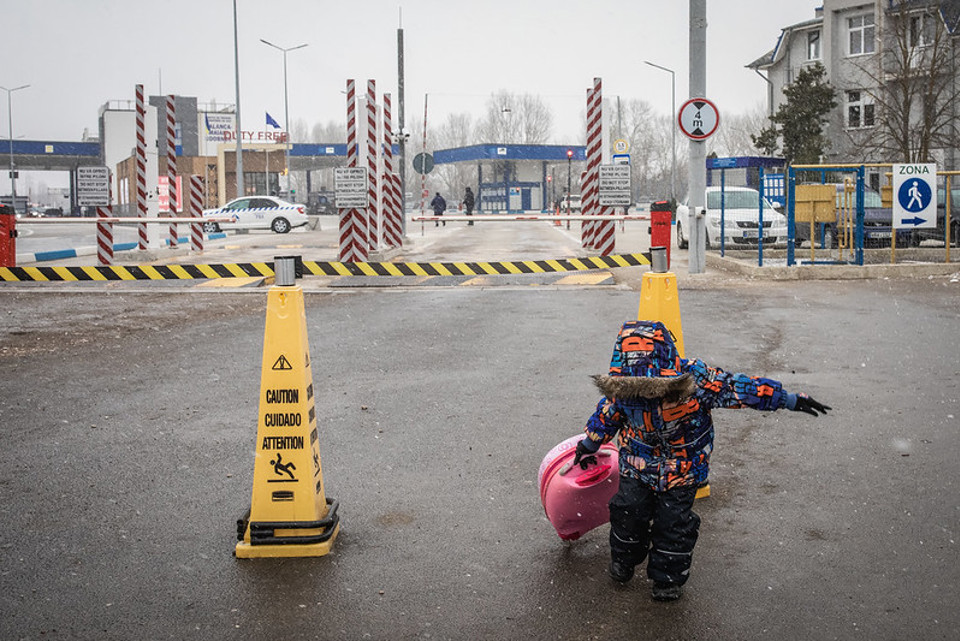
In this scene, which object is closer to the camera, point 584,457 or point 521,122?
point 584,457

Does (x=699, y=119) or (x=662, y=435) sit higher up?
(x=699, y=119)

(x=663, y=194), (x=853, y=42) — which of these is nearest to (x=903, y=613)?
(x=853, y=42)

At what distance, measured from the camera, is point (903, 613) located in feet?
12.1

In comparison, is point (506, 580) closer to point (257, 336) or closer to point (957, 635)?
point (957, 635)

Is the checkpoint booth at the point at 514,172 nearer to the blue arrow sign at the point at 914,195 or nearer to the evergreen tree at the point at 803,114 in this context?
the evergreen tree at the point at 803,114

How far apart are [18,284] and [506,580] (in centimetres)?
1482

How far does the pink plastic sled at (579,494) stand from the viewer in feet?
14.2

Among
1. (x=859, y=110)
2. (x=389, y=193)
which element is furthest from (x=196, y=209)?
(x=859, y=110)

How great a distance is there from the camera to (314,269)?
8.22 m

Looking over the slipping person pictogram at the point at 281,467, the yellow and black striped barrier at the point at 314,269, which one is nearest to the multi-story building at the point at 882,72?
the yellow and black striped barrier at the point at 314,269

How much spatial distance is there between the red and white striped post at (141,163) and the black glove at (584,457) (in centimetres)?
1786

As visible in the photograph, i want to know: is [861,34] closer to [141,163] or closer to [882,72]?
[882,72]

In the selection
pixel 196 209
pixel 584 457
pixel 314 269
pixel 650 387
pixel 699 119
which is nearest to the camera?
pixel 650 387

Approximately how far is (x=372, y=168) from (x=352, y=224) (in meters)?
1.81
